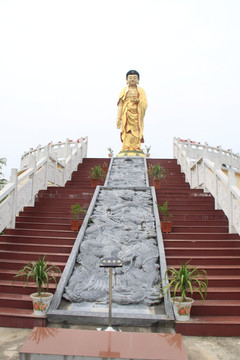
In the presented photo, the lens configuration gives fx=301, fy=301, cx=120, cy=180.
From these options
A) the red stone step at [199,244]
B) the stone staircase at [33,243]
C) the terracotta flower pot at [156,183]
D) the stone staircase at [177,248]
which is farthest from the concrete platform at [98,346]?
the terracotta flower pot at [156,183]

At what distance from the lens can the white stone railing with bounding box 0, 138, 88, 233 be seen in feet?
23.1

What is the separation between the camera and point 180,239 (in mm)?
6738

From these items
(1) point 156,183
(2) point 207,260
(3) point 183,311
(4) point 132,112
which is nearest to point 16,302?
(3) point 183,311

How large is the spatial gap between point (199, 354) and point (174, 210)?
4652 mm

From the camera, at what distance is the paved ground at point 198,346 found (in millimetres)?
3668

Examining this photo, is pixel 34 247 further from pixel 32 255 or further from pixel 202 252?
pixel 202 252

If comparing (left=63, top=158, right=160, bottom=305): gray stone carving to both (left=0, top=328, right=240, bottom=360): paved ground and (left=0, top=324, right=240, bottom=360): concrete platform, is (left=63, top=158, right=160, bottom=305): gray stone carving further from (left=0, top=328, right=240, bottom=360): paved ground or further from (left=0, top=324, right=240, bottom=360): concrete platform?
(left=0, top=328, right=240, bottom=360): paved ground

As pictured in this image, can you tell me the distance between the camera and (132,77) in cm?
1634

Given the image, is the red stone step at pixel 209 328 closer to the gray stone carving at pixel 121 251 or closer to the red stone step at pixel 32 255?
the gray stone carving at pixel 121 251

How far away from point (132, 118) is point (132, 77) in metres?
2.19

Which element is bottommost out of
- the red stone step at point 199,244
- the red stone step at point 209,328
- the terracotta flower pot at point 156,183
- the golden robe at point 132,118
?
the red stone step at point 209,328

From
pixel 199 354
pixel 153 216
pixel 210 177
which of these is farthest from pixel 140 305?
pixel 210 177

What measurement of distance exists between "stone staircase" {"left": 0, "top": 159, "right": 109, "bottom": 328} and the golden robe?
755 centimetres

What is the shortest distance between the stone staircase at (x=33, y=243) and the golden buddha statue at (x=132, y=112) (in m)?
7.57
